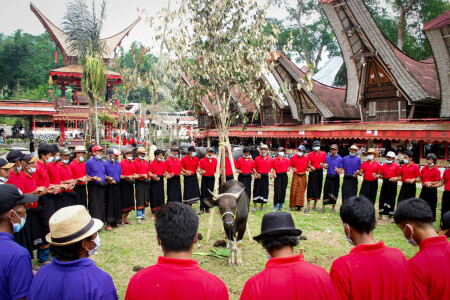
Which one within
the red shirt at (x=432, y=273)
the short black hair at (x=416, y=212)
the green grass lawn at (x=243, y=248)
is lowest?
the green grass lawn at (x=243, y=248)

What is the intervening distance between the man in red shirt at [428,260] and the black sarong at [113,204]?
7.13 metres

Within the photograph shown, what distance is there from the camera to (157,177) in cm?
905

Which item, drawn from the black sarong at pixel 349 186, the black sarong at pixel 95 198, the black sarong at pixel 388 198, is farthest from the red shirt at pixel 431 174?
the black sarong at pixel 95 198

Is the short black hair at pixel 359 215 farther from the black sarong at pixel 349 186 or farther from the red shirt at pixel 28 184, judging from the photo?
the black sarong at pixel 349 186

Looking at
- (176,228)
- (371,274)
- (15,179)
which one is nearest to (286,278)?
(371,274)

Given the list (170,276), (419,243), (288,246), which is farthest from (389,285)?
(170,276)

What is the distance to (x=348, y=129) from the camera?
62.3 feet

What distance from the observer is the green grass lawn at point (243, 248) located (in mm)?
5605

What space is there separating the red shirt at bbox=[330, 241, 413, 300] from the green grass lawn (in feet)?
9.33

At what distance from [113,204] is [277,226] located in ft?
22.2

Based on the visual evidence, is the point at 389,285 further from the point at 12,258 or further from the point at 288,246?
the point at 12,258

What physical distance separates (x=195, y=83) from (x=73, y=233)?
19.0ft

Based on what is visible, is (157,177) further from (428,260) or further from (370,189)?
(428,260)

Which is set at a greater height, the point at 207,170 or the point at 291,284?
the point at 291,284
